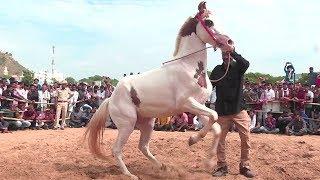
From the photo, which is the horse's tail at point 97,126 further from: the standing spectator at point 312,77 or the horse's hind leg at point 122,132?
the standing spectator at point 312,77

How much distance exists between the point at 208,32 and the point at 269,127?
8672 mm

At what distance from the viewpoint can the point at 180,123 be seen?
15.9 metres

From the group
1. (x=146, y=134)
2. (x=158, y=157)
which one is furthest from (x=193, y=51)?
(x=158, y=157)

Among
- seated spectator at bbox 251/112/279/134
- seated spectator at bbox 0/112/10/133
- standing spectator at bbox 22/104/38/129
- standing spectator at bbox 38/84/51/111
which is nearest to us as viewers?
seated spectator at bbox 0/112/10/133

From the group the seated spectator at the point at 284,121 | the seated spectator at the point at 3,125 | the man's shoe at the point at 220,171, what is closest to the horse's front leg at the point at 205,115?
the man's shoe at the point at 220,171

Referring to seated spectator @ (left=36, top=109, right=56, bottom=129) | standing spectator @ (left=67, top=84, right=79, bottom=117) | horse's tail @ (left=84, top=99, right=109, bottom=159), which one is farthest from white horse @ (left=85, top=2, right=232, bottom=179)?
standing spectator @ (left=67, top=84, right=79, bottom=117)

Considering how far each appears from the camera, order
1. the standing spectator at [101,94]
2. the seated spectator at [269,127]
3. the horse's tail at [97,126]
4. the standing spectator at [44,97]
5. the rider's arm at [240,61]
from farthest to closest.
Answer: the standing spectator at [101,94] → the standing spectator at [44,97] → the seated spectator at [269,127] → the horse's tail at [97,126] → the rider's arm at [240,61]

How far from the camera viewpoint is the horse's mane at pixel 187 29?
8.03 metres

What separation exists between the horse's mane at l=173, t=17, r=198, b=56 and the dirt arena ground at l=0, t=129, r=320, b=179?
228 cm

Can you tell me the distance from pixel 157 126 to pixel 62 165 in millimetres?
7178

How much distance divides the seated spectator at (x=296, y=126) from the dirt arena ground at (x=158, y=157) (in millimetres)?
3983

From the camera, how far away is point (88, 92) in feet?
62.3

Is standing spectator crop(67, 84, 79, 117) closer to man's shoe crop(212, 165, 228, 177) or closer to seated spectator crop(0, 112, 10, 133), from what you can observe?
seated spectator crop(0, 112, 10, 133)

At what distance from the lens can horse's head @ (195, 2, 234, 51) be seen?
7.78 metres
